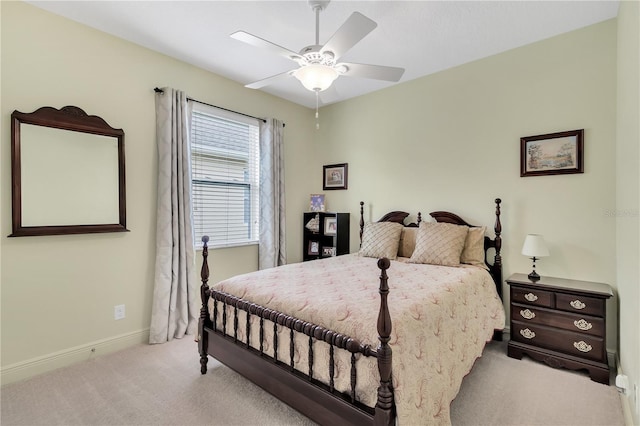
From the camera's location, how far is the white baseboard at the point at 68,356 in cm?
227

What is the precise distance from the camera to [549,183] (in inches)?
110

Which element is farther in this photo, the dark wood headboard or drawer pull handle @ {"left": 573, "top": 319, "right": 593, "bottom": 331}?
the dark wood headboard

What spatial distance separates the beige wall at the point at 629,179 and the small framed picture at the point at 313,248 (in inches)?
121

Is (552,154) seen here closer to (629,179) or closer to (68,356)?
(629,179)

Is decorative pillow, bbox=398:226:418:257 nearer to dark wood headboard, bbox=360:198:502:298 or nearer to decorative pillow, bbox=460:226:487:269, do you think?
dark wood headboard, bbox=360:198:502:298

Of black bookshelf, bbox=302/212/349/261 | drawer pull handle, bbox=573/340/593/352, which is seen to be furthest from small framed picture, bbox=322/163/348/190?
drawer pull handle, bbox=573/340/593/352

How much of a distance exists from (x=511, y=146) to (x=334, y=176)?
7.25 feet

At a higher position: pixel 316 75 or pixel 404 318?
pixel 316 75

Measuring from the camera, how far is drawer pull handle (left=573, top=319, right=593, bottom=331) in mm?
2324

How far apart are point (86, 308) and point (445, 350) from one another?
9.28 ft

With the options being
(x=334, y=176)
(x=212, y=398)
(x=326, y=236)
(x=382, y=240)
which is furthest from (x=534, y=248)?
(x=212, y=398)

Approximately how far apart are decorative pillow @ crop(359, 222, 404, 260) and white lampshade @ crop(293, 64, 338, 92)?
1837 millimetres

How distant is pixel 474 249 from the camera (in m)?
3.00

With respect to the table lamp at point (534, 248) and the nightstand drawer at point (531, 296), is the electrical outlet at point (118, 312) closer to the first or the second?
the nightstand drawer at point (531, 296)
